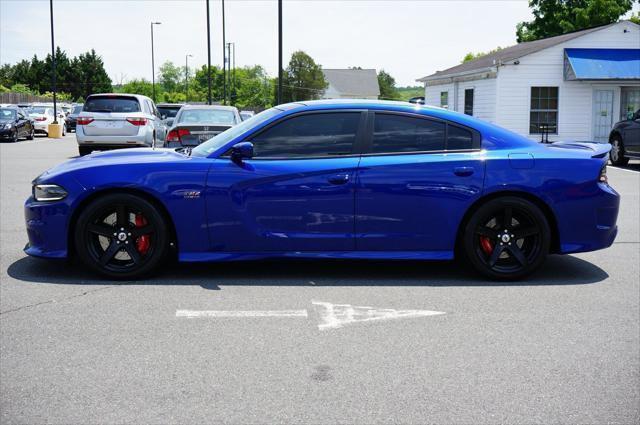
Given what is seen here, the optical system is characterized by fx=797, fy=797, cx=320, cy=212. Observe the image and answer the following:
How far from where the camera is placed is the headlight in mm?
6527

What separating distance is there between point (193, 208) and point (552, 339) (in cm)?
301

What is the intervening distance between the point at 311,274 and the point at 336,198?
80 centimetres

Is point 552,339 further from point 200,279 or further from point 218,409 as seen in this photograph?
point 200,279

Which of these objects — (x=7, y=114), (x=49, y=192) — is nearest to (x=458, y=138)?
(x=49, y=192)

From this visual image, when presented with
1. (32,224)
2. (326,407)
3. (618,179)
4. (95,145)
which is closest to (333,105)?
(32,224)

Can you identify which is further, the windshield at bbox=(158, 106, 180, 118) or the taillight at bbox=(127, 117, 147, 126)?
the windshield at bbox=(158, 106, 180, 118)

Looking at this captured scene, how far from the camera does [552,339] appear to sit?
16.5ft

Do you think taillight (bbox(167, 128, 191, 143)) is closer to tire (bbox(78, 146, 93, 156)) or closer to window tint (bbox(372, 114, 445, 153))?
tire (bbox(78, 146, 93, 156))

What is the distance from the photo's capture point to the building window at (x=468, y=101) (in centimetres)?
3306

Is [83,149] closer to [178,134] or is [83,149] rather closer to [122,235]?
[178,134]

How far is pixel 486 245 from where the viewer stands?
678 centimetres

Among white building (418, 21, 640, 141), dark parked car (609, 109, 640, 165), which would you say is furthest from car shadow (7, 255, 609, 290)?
white building (418, 21, 640, 141)

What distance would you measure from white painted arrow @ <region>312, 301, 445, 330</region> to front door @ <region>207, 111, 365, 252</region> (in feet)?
2.83

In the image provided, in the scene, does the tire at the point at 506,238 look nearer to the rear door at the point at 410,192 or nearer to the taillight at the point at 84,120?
the rear door at the point at 410,192
